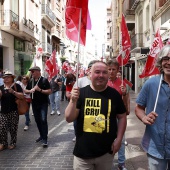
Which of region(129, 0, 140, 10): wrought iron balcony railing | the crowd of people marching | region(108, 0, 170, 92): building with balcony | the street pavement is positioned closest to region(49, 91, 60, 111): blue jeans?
the street pavement

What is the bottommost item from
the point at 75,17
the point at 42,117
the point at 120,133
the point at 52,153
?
the point at 52,153

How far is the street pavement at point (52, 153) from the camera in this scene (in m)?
4.74

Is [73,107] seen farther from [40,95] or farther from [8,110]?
[40,95]

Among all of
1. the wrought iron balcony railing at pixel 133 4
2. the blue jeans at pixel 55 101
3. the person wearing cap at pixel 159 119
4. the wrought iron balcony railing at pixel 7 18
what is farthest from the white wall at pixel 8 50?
the person wearing cap at pixel 159 119

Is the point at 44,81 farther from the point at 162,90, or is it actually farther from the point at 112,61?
the point at 162,90

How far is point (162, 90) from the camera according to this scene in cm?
252

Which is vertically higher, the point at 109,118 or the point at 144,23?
the point at 144,23

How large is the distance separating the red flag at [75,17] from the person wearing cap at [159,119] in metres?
1.07

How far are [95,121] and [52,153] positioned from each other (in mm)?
3046

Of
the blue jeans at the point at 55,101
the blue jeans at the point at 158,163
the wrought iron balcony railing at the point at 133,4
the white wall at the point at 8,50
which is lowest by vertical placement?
the blue jeans at the point at 55,101

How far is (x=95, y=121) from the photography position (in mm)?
2738

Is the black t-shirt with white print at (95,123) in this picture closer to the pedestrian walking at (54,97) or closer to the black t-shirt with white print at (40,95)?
the black t-shirt with white print at (40,95)

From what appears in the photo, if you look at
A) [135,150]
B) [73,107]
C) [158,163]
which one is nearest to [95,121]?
[73,107]

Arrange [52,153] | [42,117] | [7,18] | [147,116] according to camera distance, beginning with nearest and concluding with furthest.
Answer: [147,116] → [52,153] → [42,117] → [7,18]
